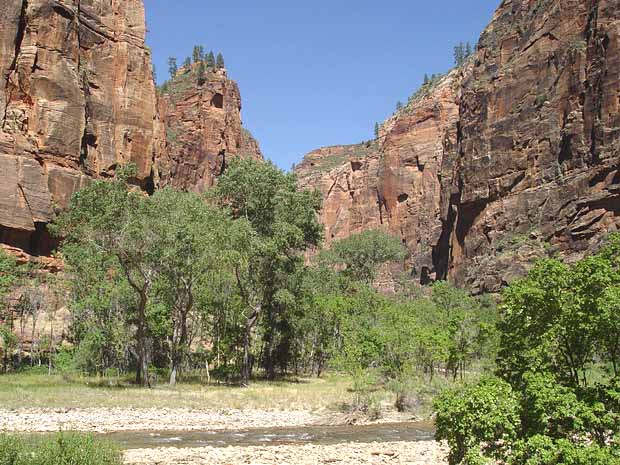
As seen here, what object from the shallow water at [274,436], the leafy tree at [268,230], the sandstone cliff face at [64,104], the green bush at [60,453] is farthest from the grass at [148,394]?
the sandstone cliff face at [64,104]

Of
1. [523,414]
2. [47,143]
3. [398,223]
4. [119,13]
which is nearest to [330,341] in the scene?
[47,143]

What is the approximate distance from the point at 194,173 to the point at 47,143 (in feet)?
160

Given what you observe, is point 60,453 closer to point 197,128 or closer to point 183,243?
point 183,243

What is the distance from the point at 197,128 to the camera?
11862cm

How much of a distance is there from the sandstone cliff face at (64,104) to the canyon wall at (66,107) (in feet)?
0.35

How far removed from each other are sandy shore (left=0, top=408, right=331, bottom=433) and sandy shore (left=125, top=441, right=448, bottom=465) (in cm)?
545

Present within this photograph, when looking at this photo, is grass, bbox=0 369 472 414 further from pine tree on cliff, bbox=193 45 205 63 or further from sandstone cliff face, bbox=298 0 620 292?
pine tree on cliff, bbox=193 45 205 63

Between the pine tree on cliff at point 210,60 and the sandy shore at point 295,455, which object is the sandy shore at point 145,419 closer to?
the sandy shore at point 295,455

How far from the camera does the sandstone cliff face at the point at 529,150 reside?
7369 cm

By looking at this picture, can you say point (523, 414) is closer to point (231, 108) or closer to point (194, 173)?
point (194, 173)

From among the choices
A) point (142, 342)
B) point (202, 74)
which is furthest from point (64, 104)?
point (202, 74)

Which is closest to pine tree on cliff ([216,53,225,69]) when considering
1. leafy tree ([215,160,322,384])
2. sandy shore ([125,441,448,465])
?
leafy tree ([215,160,322,384])

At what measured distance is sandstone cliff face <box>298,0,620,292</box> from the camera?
7369cm

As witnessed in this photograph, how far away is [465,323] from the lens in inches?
1705
